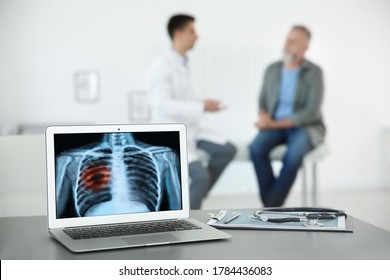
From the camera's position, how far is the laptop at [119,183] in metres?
1.37

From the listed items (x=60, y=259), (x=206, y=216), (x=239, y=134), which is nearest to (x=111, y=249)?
(x=60, y=259)

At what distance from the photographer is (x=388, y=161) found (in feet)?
19.2

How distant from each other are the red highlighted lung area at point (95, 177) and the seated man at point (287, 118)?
141 inches

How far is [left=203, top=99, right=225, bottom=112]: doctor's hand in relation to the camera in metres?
5.13

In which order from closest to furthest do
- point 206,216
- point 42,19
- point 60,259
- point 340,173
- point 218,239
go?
1. point 60,259
2. point 218,239
3. point 206,216
4. point 42,19
5. point 340,173

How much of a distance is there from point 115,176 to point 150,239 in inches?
8.2

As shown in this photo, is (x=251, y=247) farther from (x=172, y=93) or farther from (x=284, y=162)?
(x=284, y=162)

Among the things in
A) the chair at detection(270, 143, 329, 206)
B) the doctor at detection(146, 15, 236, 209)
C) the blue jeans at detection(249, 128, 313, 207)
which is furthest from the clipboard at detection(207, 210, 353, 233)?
the chair at detection(270, 143, 329, 206)

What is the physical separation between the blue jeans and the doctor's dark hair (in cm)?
112

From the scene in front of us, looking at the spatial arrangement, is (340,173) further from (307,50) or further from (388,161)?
(307,50)

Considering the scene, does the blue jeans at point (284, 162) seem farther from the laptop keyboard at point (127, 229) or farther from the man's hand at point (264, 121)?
the laptop keyboard at point (127, 229)

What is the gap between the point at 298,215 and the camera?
1512 mm

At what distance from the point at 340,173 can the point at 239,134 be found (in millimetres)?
1075

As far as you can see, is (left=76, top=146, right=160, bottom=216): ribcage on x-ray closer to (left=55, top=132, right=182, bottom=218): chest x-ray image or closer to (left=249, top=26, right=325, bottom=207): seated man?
(left=55, top=132, right=182, bottom=218): chest x-ray image
